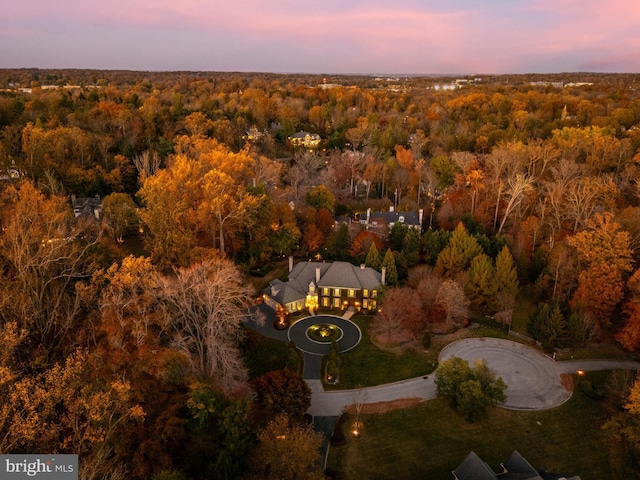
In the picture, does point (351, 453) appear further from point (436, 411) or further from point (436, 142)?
point (436, 142)

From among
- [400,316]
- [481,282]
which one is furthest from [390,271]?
[481,282]

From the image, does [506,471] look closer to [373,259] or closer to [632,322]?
[632,322]

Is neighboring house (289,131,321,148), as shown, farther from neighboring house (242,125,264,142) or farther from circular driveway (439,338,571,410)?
circular driveway (439,338,571,410)

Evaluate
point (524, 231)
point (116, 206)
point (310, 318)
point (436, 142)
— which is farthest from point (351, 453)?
point (436, 142)

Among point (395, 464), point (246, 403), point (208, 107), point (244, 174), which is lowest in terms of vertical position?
point (395, 464)

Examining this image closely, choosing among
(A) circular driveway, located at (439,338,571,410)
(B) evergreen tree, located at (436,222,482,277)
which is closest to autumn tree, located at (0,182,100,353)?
(A) circular driveway, located at (439,338,571,410)

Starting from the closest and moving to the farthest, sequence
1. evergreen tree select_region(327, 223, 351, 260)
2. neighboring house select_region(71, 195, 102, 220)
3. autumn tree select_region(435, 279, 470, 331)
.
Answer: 1. autumn tree select_region(435, 279, 470, 331)
2. evergreen tree select_region(327, 223, 351, 260)
3. neighboring house select_region(71, 195, 102, 220)
